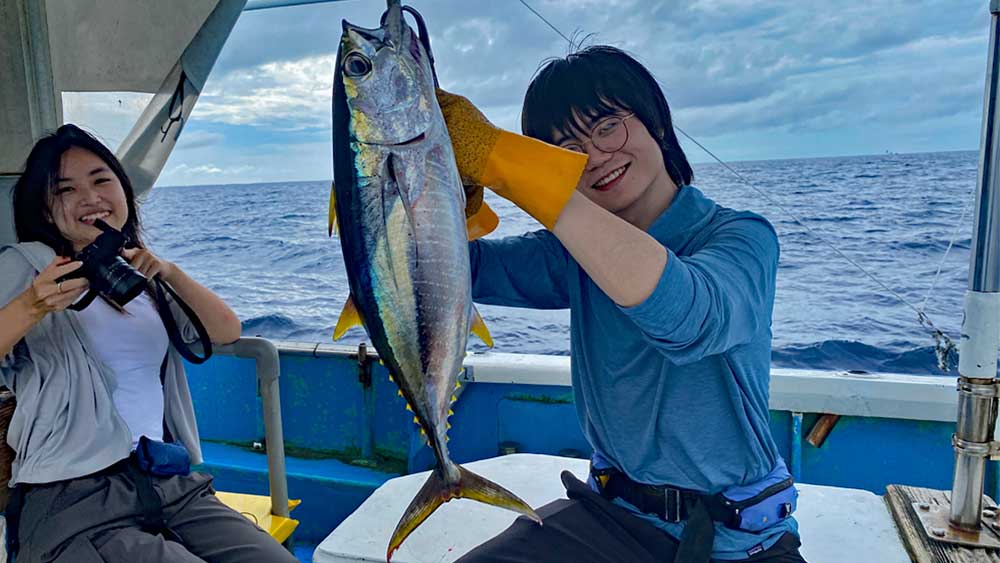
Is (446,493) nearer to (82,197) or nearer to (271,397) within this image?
(271,397)

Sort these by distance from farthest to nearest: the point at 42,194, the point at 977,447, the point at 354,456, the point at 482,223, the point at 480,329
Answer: the point at 354,456
the point at 42,194
the point at 977,447
the point at 482,223
the point at 480,329

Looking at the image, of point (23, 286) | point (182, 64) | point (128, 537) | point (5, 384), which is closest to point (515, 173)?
point (128, 537)

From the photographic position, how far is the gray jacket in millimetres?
2092

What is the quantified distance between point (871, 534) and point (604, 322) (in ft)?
3.68

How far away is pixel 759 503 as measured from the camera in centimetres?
163

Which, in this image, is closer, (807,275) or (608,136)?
(608,136)

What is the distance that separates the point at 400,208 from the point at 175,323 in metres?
1.70

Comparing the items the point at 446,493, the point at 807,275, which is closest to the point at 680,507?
the point at 446,493

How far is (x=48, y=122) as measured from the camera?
295 cm

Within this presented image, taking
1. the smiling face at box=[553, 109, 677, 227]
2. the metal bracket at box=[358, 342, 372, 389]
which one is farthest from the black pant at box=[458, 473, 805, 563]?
the metal bracket at box=[358, 342, 372, 389]

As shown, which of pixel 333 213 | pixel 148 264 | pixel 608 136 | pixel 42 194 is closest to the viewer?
pixel 333 213

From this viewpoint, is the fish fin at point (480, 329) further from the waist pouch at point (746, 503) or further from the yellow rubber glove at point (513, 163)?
the waist pouch at point (746, 503)

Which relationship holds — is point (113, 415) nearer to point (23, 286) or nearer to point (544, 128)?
point (23, 286)

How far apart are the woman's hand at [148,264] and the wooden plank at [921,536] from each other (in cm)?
260
